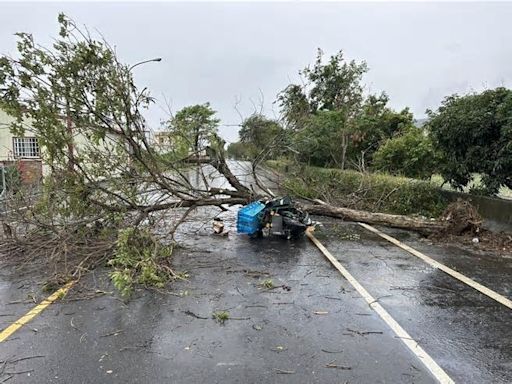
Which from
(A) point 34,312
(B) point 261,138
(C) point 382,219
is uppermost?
(B) point 261,138

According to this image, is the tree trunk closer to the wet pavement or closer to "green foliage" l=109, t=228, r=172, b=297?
the wet pavement

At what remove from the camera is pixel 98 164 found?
7785 mm

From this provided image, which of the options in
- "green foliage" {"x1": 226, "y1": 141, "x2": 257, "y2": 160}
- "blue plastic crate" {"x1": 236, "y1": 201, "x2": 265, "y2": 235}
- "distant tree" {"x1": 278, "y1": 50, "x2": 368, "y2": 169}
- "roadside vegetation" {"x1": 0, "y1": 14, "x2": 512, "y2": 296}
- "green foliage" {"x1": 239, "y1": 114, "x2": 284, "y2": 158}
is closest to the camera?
"roadside vegetation" {"x1": 0, "y1": 14, "x2": 512, "y2": 296}

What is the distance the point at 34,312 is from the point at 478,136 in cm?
942

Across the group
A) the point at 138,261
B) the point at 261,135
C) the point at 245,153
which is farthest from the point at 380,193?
the point at 138,261

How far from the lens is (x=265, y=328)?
13.8ft

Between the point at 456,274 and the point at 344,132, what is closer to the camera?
the point at 456,274

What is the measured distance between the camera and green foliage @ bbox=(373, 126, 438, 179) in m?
14.3

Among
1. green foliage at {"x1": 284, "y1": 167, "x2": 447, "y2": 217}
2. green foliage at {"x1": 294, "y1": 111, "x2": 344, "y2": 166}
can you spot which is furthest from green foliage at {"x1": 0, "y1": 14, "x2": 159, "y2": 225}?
green foliage at {"x1": 294, "y1": 111, "x2": 344, "y2": 166}

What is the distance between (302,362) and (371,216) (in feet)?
24.5

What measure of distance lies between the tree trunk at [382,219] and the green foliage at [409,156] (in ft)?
15.9

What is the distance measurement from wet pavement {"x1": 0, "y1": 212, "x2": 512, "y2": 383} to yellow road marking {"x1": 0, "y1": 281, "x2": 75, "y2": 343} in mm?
101

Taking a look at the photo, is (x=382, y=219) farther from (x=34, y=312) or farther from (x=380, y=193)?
(x=34, y=312)

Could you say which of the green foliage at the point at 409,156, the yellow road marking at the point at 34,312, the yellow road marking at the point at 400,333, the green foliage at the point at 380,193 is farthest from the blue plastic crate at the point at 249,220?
the green foliage at the point at 409,156
